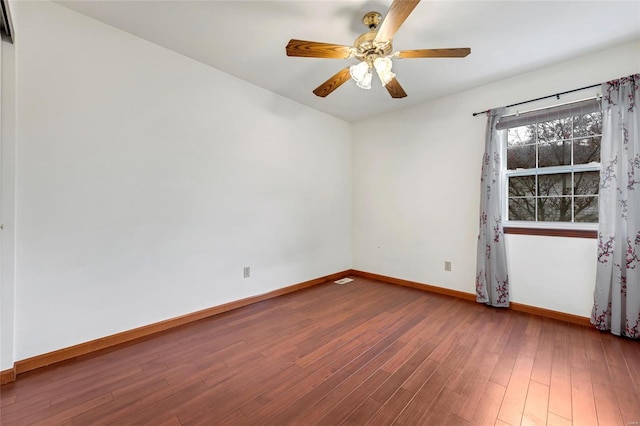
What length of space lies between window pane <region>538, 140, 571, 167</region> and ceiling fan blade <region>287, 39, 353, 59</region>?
2.38 m

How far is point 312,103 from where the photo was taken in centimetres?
352

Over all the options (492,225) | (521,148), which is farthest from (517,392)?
(521,148)

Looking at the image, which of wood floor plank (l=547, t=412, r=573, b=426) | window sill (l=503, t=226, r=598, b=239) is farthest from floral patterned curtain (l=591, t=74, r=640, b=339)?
wood floor plank (l=547, t=412, r=573, b=426)

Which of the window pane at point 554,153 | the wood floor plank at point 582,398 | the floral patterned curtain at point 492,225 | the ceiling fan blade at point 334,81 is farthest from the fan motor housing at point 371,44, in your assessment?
the wood floor plank at point 582,398

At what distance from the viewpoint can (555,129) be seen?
2.65 m

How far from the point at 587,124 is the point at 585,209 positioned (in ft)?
2.71

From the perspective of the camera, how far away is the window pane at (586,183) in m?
2.44

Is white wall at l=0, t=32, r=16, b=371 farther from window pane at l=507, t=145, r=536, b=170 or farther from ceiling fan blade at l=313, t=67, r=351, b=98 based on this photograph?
window pane at l=507, t=145, r=536, b=170

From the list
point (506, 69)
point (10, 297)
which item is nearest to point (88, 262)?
point (10, 297)

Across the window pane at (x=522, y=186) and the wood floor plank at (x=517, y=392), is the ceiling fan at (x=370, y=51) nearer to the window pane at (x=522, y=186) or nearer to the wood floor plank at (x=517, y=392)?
the window pane at (x=522, y=186)

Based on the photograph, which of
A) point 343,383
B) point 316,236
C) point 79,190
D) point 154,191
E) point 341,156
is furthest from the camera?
point 341,156

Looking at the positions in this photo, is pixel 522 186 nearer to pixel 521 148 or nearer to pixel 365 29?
pixel 521 148

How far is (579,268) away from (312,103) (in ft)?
11.4

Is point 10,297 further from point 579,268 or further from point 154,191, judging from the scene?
point 579,268
